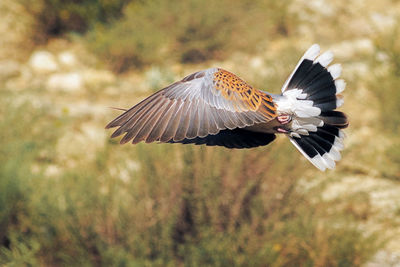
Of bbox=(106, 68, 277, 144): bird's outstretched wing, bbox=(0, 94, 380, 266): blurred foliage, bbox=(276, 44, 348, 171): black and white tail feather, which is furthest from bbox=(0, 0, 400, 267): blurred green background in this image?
bbox=(106, 68, 277, 144): bird's outstretched wing

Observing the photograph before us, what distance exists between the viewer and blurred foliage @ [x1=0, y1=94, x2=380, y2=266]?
3.73 m

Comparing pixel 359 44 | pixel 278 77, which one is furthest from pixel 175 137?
pixel 359 44

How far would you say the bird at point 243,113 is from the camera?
1959 mm

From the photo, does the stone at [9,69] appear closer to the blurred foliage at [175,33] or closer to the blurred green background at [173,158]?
the blurred green background at [173,158]

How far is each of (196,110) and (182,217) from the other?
82.8 inches

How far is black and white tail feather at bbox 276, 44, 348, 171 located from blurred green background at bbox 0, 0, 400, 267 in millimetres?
1390

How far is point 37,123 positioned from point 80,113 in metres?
0.59

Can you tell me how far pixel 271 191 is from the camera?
4031 millimetres

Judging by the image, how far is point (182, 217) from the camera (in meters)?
4.04

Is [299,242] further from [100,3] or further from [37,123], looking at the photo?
[100,3]

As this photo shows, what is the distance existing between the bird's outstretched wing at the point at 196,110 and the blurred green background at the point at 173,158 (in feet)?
5.07

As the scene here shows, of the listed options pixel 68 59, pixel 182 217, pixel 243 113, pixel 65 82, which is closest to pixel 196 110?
pixel 243 113

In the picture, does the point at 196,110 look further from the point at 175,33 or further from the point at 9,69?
the point at 9,69

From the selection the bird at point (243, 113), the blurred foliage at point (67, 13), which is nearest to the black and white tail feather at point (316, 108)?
the bird at point (243, 113)
